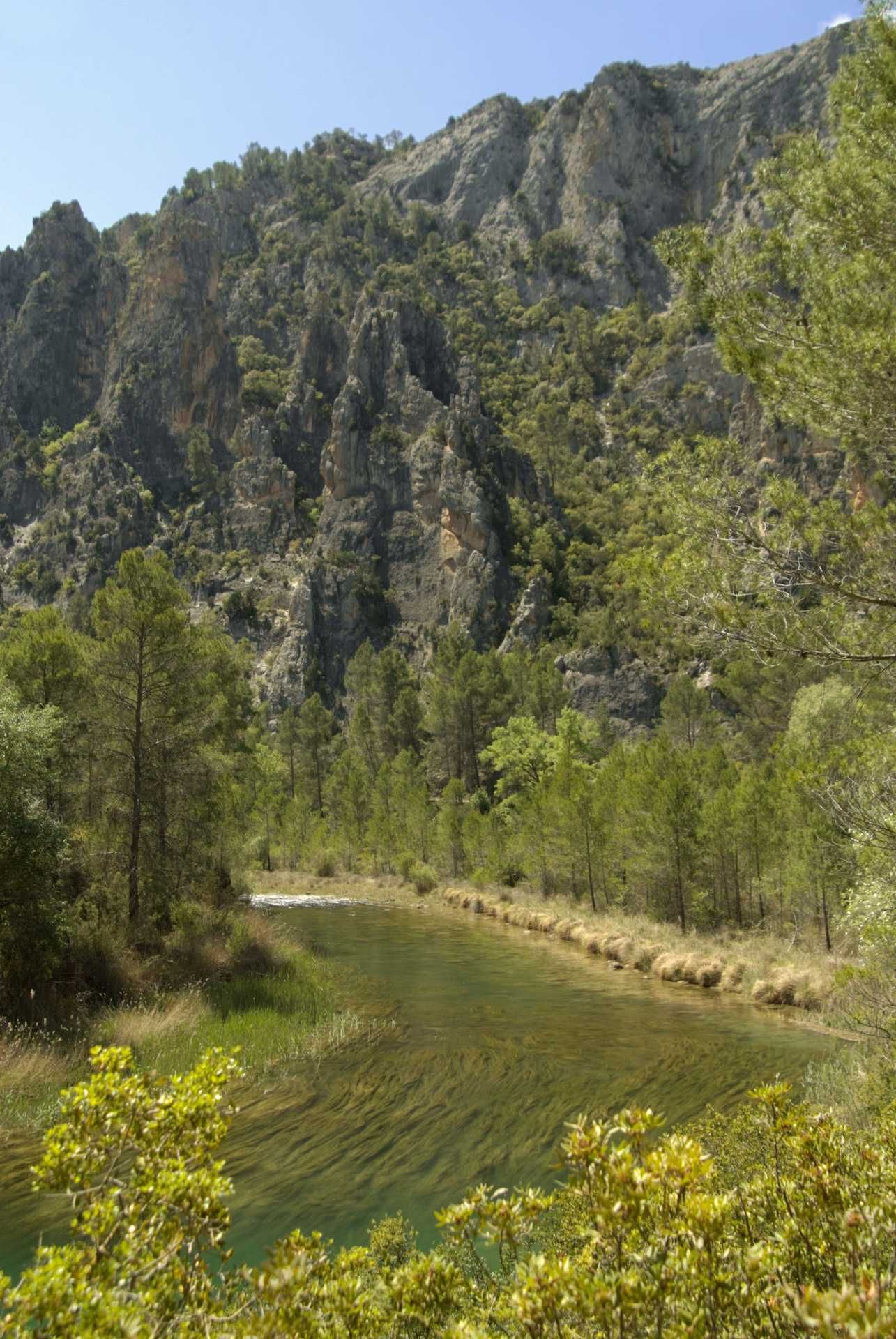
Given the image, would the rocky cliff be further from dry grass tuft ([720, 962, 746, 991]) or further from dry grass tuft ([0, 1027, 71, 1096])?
dry grass tuft ([0, 1027, 71, 1096])

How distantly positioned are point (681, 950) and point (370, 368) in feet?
354

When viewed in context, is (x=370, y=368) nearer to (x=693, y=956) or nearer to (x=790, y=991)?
(x=693, y=956)

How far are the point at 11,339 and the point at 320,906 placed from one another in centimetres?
14463

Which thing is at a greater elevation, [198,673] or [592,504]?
[592,504]

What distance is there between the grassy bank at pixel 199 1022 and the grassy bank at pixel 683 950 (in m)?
11.6

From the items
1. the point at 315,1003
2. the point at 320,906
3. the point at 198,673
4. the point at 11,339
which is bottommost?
the point at 320,906

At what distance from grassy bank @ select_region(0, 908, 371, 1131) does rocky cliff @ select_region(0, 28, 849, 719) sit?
6617 cm

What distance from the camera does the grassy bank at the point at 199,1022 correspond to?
1352 centimetres

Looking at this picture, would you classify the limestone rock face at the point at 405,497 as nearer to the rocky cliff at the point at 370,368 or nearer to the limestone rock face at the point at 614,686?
the rocky cliff at the point at 370,368

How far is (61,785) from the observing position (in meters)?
21.8

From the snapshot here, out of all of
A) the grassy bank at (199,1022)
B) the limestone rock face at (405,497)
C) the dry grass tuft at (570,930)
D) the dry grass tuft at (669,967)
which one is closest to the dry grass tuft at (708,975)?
the dry grass tuft at (669,967)

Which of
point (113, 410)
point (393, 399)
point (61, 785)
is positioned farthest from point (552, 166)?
point (61, 785)

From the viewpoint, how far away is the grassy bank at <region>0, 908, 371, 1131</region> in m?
13.5

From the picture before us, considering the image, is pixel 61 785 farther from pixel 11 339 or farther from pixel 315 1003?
pixel 11 339
